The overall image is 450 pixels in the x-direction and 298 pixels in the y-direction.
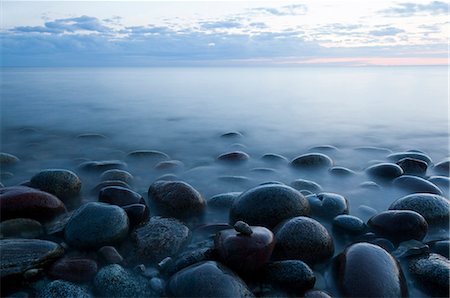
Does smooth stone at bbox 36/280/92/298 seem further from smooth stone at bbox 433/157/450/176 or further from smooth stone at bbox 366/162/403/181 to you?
smooth stone at bbox 433/157/450/176

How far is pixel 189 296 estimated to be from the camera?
2.57 meters

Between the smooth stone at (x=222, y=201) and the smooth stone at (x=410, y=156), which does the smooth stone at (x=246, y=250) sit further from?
the smooth stone at (x=410, y=156)

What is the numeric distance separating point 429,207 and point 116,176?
11.9 ft

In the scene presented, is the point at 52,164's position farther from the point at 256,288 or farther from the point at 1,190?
the point at 256,288

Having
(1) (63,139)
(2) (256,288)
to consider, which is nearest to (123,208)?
(2) (256,288)

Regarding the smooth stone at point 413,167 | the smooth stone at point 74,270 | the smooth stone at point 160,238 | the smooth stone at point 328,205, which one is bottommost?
the smooth stone at point 413,167

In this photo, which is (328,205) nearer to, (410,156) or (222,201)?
(222,201)

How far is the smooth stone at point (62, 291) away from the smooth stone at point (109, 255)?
1.31 ft

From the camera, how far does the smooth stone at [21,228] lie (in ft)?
11.1

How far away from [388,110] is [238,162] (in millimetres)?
9382

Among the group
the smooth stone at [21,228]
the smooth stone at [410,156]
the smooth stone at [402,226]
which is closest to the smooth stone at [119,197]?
the smooth stone at [21,228]

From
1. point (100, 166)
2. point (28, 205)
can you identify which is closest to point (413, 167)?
point (100, 166)

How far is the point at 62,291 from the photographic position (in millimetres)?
2617

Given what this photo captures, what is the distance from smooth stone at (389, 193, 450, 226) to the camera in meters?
3.74
